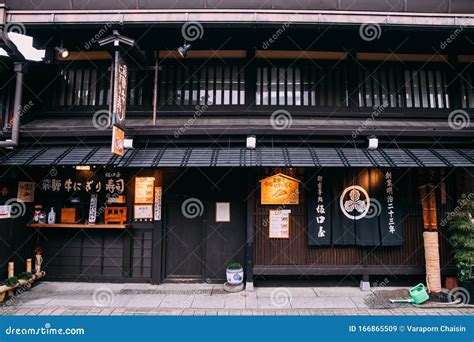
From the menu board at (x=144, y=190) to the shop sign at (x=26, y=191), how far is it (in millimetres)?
3460

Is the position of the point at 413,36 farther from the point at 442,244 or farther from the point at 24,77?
the point at 24,77

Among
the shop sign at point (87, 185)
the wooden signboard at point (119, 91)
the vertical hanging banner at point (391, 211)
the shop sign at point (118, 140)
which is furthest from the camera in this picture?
the shop sign at point (87, 185)

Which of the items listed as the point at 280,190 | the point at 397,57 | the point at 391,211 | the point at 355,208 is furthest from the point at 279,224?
the point at 397,57

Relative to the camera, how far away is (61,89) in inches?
417

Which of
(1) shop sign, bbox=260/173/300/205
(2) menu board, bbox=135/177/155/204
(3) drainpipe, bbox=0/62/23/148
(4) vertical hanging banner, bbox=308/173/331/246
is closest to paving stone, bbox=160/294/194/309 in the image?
(2) menu board, bbox=135/177/155/204

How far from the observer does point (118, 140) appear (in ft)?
27.5

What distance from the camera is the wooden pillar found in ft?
30.6

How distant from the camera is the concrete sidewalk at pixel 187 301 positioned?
782 cm

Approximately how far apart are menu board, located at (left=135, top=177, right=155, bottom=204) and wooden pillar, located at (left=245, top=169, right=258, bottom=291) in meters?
3.22

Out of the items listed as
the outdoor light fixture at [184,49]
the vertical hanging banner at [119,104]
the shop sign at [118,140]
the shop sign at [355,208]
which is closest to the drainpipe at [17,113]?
the vertical hanging banner at [119,104]

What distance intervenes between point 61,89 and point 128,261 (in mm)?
6372

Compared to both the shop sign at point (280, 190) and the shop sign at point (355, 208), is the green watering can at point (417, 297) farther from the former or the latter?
the shop sign at point (280, 190)

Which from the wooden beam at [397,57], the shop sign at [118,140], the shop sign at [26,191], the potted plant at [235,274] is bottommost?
the potted plant at [235,274]

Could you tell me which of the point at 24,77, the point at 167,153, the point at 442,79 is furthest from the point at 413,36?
the point at 24,77
